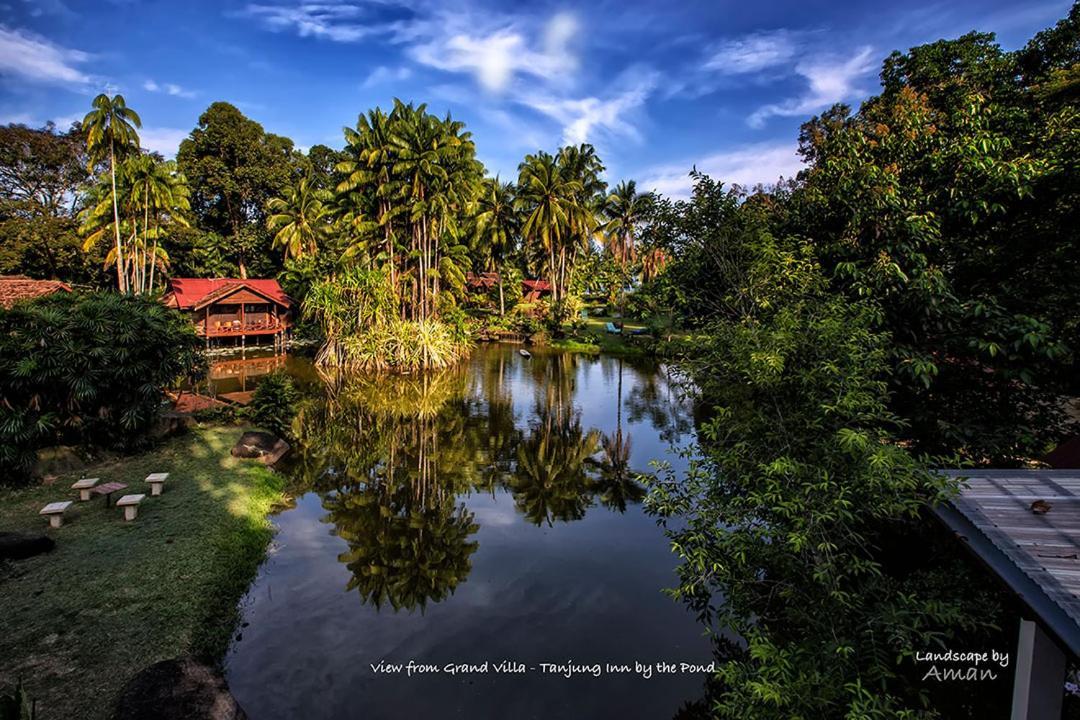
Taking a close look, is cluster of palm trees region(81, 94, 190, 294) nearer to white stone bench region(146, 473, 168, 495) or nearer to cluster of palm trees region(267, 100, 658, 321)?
cluster of palm trees region(267, 100, 658, 321)

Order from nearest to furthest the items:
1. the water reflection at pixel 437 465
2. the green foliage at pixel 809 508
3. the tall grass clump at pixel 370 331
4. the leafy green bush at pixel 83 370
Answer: the green foliage at pixel 809 508
the water reflection at pixel 437 465
the leafy green bush at pixel 83 370
the tall grass clump at pixel 370 331

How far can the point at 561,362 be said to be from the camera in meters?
40.5

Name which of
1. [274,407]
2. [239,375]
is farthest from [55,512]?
[239,375]

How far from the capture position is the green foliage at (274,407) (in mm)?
20609

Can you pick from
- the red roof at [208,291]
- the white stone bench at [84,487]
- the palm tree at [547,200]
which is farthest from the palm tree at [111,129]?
the palm tree at [547,200]

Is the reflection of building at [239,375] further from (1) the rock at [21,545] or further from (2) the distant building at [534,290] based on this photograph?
(2) the distant building at [534,290]

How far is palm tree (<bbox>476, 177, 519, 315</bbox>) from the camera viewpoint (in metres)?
54.3

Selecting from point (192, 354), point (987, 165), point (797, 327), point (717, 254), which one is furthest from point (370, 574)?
point (987, 165)

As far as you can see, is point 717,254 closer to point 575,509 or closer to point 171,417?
point 575,509

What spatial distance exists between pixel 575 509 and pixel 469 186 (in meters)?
31.9

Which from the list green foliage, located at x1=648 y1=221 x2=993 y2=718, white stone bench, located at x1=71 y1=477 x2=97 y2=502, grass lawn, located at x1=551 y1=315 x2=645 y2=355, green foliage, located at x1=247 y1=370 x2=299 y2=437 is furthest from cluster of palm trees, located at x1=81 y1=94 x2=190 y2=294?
green foliage, located at x1=648 y1=221 x2=993 y2=718

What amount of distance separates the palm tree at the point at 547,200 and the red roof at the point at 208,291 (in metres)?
22.9

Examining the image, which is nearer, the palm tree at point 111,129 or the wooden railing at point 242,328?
the palm tree at point 111,129

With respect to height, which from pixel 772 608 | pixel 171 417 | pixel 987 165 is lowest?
pixel 772 608
